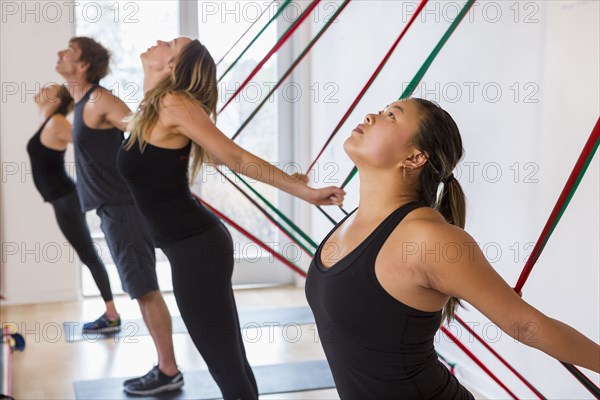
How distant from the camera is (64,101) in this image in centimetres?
480

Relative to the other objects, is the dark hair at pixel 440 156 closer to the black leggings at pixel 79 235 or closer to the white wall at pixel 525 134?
the white wall at pixel 525 134

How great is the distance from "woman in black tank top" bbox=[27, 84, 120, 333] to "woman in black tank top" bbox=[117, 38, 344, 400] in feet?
6.52

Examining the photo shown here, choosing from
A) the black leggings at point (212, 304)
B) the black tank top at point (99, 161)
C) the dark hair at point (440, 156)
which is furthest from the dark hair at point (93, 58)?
the dark hair at point (440, 156)

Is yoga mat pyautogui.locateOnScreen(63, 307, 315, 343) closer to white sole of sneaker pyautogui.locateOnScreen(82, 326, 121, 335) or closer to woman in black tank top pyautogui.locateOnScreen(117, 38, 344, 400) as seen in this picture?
white sole of sneaker pyautogui.locateOnScreen(82, 326, 121, 335)

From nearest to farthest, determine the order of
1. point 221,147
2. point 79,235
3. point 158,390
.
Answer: point 221,147, point 158,390, point 79,235

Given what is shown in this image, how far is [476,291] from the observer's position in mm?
1423

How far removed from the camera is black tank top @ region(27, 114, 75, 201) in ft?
15.0

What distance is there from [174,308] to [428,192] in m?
3.77

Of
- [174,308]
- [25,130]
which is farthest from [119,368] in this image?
[25,130]

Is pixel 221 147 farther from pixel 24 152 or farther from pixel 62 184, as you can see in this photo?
pixel 24 152

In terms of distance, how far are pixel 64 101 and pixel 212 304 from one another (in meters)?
2.79

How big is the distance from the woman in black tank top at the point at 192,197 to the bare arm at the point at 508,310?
1.02m

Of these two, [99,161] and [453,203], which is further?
[99,161]

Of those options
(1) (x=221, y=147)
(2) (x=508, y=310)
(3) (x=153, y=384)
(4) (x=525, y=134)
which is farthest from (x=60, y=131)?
(2) (x=508, y=310)
